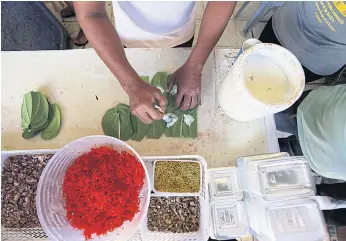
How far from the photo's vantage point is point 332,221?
3.41 ft

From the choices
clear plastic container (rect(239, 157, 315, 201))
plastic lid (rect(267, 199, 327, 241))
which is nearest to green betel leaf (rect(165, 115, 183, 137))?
clear plastic container (rect(239, 157, 315, 201))

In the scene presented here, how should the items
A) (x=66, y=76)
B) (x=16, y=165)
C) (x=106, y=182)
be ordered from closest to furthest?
1. (x=106, y=182)
2. (x=16, y=165)
3. (x=66, y=76)

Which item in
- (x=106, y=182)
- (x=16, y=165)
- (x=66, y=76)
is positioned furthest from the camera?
(x=66, y=76)

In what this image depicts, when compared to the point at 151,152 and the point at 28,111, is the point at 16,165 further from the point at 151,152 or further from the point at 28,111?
the point at 151,152

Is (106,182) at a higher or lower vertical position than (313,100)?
lower

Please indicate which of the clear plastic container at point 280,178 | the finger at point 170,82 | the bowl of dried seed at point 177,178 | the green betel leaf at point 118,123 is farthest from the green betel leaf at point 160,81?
the clear plastic container at point 280,178

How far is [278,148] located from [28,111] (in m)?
0.74

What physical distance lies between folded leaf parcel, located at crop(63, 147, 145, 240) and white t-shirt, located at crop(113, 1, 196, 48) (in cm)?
41

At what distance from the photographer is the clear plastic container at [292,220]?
0.84 meters

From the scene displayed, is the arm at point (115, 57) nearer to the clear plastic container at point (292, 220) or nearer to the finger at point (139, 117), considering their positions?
the finger at point (139, 117)

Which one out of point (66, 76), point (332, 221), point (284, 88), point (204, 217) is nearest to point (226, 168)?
point (204, 217)

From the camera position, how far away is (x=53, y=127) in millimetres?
1033

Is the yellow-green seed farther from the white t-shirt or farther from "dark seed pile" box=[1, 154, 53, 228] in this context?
the white t-shirt

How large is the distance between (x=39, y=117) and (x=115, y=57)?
29 centimetres
